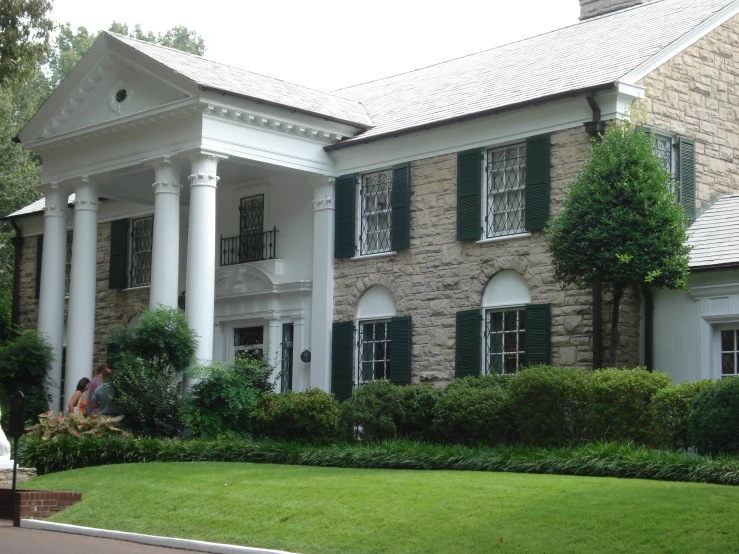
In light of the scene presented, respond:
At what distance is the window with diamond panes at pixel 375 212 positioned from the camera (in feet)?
80.2

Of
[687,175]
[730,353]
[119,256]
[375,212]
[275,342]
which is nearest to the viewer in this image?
[730,353]

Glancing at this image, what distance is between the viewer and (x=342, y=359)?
24562 mm

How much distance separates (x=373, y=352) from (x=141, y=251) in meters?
9.26

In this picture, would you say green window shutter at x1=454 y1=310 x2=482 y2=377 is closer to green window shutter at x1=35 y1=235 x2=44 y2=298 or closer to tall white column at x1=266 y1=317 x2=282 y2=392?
tall white column at x1=266 y1=317 x2=282 y2=392

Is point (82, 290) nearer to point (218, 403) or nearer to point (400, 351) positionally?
point (218, 403)

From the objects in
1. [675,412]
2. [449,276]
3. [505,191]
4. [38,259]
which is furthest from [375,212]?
[38,259]

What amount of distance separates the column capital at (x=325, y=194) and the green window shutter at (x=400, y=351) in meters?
3.39

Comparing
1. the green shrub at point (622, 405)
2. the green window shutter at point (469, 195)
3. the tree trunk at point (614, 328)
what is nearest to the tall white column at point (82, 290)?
the green window shutter at point (469, 195)

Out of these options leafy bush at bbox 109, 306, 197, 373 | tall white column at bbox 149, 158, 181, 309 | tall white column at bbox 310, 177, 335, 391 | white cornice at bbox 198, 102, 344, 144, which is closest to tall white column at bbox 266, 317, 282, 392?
tall white column at bbox 310, 177, 335, 391

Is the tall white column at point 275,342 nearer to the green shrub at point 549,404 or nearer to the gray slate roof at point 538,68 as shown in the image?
the gray slate roof at point 538,68

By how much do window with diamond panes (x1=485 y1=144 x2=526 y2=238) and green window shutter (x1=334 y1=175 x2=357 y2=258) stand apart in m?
3.57

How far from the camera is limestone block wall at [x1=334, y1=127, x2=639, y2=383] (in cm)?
2045

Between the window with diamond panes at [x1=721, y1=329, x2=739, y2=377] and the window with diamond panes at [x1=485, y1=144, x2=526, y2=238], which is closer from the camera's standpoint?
the window with diamond panes at [x1=721, y1=329, x2=739, y2=377]

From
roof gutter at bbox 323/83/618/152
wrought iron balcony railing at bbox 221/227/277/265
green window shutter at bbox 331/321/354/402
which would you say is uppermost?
roof gutter at bbox 323/83/618/152
